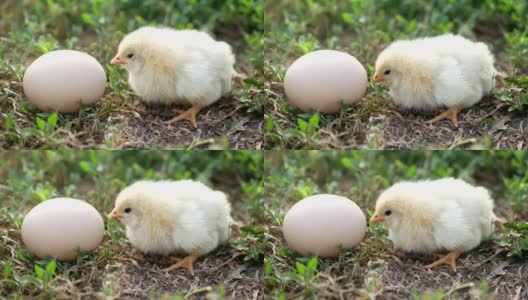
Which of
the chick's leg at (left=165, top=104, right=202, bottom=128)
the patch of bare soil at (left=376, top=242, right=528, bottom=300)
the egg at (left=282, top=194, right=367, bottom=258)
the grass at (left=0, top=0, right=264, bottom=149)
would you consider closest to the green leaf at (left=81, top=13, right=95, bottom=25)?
the grass at (left=0, top=0, right=264, bottom=149)

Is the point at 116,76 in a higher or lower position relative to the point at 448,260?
higher

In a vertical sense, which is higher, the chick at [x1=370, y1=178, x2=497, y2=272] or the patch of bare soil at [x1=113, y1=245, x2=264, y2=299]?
the chick at [x1=370, y1=178, x2=497, y2=272]

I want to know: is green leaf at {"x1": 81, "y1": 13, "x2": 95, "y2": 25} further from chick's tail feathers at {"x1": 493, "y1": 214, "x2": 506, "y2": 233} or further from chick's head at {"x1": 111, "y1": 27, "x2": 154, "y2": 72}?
chick's tail feathers at {"x1": 493, "y1": 214, "x2": 506, "y2": 233}

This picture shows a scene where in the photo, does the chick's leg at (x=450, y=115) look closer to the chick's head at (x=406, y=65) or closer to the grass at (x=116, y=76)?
the chick's head at (x=406, y=65)

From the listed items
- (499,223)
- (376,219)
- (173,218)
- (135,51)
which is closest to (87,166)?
(135,51)

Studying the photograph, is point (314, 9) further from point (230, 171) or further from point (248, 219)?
point (248, 219)

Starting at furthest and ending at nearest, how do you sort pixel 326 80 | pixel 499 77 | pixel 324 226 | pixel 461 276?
pixel 499 77, pixel 326 80, pixel 461 276, pixel 324 226

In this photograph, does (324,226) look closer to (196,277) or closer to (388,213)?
(388,213)

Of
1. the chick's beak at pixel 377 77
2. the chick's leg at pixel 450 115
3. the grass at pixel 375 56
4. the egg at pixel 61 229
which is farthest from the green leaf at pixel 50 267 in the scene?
the chick's leg at pixel 450 115
